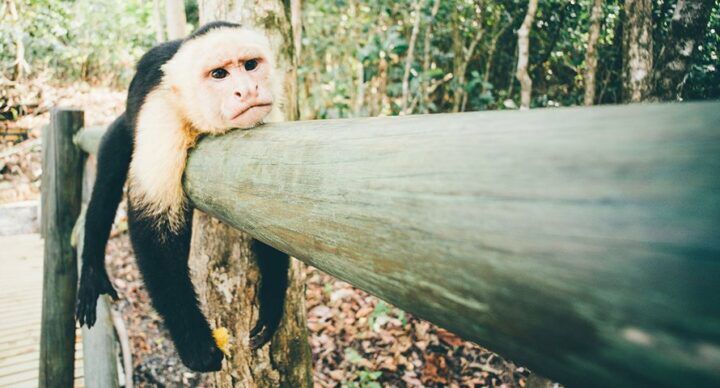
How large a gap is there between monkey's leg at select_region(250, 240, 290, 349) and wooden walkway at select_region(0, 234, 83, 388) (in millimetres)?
2950

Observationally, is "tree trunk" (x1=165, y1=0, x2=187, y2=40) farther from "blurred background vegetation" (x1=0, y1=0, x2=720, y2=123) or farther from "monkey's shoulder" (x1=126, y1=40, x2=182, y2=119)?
"monkey's shoulder" (x1=126, y1=40, x2=182, y2=119)

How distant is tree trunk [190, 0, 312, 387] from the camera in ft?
5.94

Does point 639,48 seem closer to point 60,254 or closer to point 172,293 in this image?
point 172,293

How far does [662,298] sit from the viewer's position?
280 millimetres

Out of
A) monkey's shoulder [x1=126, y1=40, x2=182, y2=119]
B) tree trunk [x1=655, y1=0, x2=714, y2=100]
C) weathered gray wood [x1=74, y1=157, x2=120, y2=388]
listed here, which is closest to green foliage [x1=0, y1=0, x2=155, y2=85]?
weathered gray wood [x1=74, y1=157, x2=120, y2=388]

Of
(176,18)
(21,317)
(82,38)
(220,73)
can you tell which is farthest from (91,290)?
(82,38)

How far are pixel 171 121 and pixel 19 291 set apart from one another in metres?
5.27

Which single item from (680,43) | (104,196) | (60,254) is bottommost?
(60,254)

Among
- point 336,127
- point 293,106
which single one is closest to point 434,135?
point 336,127

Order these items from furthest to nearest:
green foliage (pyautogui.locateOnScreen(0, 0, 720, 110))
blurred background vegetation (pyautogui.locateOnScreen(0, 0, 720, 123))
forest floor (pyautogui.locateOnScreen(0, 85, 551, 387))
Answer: green foliage (pyautogui.locateOnScreen(0, 0, 720, 110)) < blurred background vegetation (pyautogui.locateOnScreen(0, 0, 720, 123)) < forest floor (pyautogui.locateOnScreen(0, 85, 551, 387))

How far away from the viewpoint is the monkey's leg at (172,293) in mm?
1523

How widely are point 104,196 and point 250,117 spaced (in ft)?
3.94

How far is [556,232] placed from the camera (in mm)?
329

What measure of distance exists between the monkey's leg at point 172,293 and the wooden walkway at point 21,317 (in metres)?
3.03
